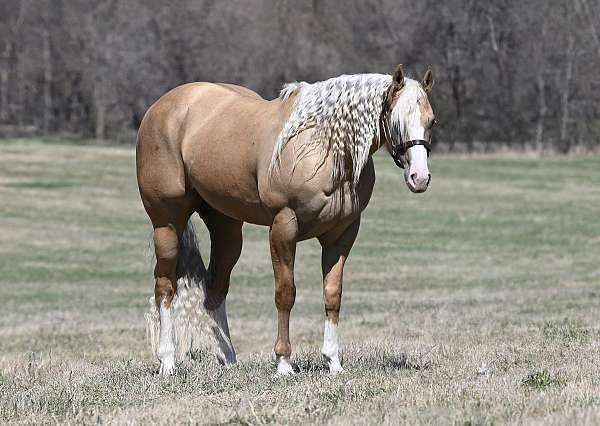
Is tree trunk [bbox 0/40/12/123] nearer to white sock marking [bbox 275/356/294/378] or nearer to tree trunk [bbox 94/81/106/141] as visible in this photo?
tree trunk [bbox 94/81/106/141]

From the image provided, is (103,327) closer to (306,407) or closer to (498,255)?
(306,407)

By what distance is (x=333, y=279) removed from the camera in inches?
261

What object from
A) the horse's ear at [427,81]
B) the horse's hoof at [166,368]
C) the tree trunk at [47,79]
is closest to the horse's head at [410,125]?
the horse's ear at [427,81]

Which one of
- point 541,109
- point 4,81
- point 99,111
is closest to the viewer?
point 541,109

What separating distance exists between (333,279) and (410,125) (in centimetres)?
117

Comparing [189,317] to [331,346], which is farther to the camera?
[189,317]

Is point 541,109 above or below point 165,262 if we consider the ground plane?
above

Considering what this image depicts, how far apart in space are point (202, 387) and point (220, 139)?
1.82 metres

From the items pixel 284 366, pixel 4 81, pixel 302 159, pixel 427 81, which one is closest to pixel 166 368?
pixel 284 366

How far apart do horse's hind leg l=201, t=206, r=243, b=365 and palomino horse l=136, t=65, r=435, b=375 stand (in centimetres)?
42

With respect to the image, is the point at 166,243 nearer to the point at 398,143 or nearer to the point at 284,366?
the point at 284,366

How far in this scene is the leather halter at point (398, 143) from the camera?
6051mm

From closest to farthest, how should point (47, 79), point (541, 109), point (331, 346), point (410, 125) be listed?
1. point (410, 125)
2. point (331, 346)
3. point (541, 109)
4. point (47, 79)

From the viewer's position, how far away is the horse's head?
5.97m
